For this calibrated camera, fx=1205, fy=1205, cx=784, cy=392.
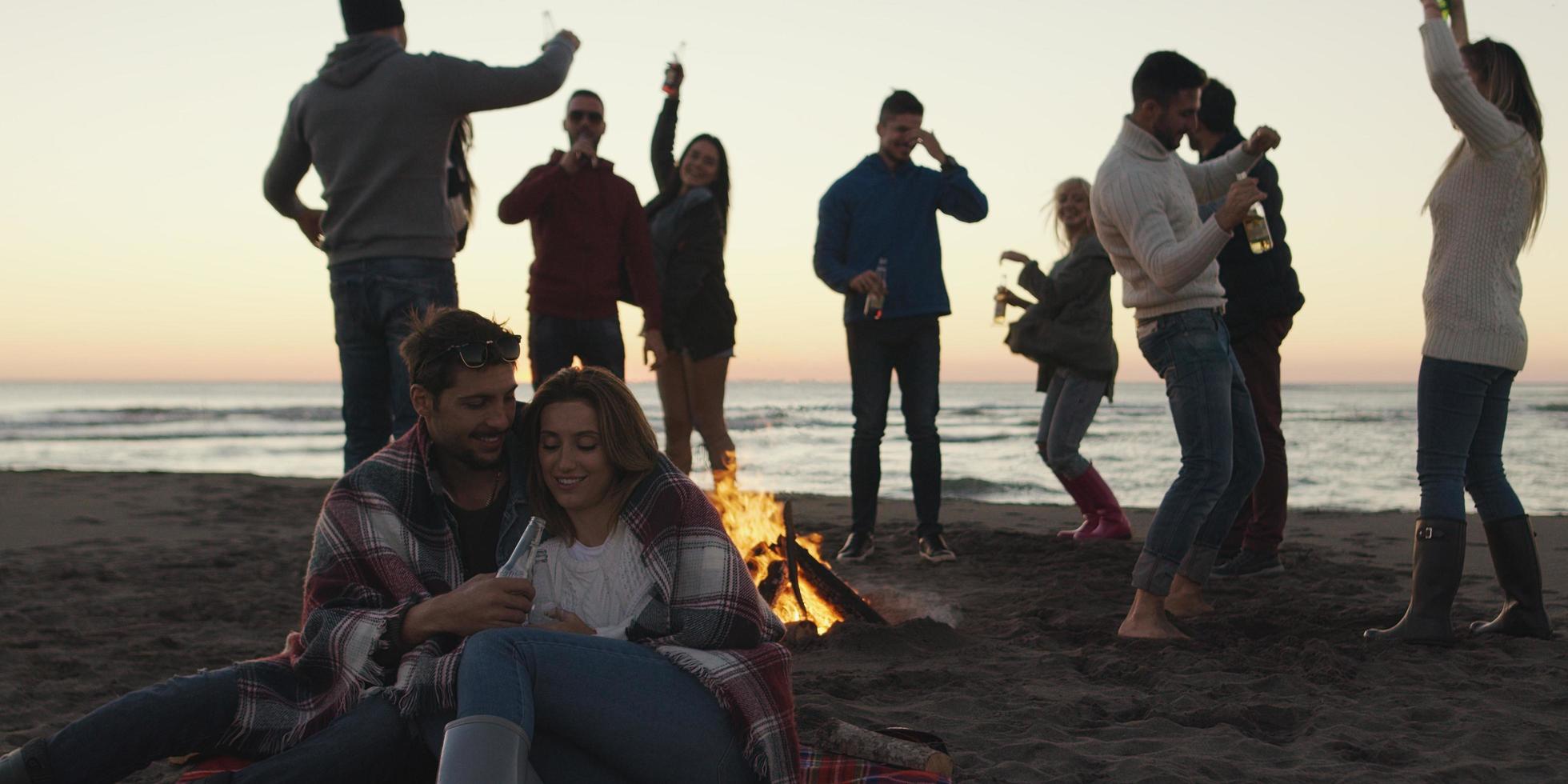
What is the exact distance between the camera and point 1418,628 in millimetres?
4371

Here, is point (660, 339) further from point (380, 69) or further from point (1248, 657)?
point (1248, 657)

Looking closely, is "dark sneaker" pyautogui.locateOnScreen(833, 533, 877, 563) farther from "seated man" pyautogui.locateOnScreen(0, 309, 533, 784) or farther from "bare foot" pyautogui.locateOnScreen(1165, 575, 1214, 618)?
"seated man" pyautogui.locateOnScreen(0, 309, 533, 784)

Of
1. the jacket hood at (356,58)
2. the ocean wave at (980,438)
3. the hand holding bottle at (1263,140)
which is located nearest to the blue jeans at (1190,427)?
the hand holding bottle at (1263,140)

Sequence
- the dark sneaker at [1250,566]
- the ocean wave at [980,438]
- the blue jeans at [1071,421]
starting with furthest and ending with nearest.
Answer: the ocean wave at [980,438] → the blue jeans at [1071,421] → the dark sneaker at [1250,566]

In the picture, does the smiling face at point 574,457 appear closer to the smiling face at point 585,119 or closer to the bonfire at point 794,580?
the bonfire at point 794,580

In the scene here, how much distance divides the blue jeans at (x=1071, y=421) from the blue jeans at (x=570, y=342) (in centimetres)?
270

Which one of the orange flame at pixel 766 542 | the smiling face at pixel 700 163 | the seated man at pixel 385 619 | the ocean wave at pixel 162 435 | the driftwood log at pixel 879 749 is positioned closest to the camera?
the seated man at pixel 385 619

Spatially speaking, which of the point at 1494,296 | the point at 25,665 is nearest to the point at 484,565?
the point at 25,665

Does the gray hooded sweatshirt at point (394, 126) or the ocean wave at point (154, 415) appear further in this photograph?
the ocean wave at point (154, 415)

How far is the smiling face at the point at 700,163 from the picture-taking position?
671 cm

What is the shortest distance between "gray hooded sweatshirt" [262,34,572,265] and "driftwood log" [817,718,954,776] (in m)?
2.46

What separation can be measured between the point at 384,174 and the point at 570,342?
61.6 inches

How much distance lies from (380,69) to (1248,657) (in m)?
3.70

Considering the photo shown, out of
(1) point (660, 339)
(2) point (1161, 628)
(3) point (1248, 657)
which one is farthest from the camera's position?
(1) point (660, 339)
